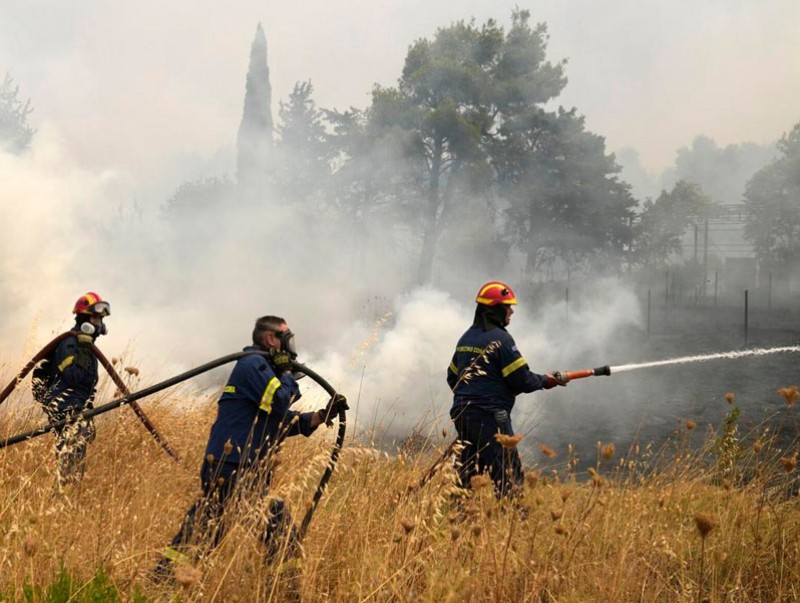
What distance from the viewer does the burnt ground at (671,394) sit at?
1266 cm

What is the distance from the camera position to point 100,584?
2490 mm

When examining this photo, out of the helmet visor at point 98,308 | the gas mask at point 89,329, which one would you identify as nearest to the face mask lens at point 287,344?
the gas mask at point 89,329

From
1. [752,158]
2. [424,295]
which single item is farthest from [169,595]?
[752,158]

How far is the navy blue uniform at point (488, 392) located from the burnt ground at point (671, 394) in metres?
2.91

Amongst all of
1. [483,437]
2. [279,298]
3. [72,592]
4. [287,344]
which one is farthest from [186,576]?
[279,298]

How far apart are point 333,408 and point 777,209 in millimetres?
32327

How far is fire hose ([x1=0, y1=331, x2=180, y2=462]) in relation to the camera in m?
4.91

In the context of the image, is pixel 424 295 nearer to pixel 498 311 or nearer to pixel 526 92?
pixel 526 92

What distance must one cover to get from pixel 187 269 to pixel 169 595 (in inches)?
816

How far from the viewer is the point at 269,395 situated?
366 centimetres

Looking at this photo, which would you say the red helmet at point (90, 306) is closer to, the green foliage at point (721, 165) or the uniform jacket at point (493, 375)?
the uniform jacket at point (493, 375)

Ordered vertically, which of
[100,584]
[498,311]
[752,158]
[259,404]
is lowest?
[100,584]

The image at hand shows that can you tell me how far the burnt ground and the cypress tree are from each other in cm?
1928

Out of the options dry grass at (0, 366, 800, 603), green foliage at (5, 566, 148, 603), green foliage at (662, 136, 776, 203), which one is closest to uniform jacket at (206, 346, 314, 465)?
dry grass at (0, 366, 800, 603)
